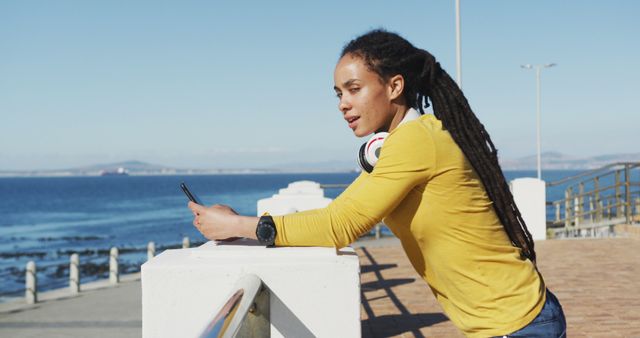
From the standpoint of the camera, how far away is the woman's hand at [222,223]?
1981 mm

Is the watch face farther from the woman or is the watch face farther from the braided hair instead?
the braided hair

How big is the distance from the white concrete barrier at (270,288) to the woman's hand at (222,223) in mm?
51

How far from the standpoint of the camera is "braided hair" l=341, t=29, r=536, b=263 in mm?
1928

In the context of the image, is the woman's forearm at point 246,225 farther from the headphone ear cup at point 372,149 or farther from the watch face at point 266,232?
the headphone ear cup at point 372,149

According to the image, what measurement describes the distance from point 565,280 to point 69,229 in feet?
223

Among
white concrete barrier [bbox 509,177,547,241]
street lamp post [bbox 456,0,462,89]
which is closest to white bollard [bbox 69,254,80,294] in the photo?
white concrete barrier [bbox 509,177,547,241]

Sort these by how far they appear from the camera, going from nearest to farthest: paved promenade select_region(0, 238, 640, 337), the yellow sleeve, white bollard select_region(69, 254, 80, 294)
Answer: the yellow sleeve
paved promenade select_region(0, 238, 640, 337)
white bollard select_region(69, 254, 80, 294)

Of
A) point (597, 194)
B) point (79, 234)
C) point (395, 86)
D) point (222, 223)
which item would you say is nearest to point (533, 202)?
point (597, 194)

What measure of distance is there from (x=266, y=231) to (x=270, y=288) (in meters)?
0.16

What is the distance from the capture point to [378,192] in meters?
1.81

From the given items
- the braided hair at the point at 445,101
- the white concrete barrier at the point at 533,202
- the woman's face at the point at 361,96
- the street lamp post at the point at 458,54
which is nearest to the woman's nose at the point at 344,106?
the woman's face at the point at 361,96

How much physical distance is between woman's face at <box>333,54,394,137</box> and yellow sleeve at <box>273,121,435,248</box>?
0.17 meters

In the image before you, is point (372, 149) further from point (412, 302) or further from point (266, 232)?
point (412, 302)

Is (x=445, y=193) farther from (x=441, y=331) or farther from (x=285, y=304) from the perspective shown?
(x=441, y=331)
